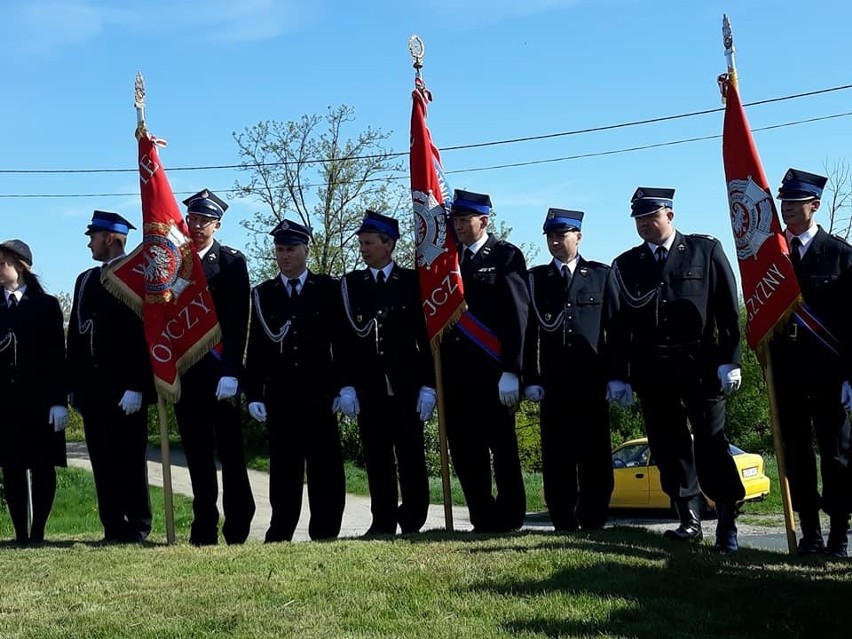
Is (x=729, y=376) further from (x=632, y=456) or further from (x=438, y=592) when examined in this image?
(x=632, y=456)

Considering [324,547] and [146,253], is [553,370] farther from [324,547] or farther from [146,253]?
[146,253]

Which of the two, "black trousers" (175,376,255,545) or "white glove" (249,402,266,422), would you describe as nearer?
"white glove" (249,402,266,422)

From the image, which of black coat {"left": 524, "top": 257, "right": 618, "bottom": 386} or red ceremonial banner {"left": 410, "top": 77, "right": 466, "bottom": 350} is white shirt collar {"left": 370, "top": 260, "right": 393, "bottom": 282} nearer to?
red ceremonial banner {"left": 410, "top": 77, "right": 466, "bottom": 350}

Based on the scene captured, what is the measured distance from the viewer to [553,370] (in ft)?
23.8

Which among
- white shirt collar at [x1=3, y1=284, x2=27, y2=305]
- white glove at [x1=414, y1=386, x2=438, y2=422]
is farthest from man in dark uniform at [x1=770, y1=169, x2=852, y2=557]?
white shirt collar at [x1=3, y1=284, x2=27, y2=305]

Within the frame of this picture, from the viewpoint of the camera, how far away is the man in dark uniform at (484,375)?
739 cm

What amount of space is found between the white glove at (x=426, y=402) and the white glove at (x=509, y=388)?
515 millimetres

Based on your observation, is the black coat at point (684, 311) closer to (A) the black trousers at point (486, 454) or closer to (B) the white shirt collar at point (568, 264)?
(B) the white shirt collar at point (568, 264)

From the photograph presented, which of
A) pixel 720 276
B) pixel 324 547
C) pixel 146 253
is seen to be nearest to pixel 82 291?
pixel 146 253

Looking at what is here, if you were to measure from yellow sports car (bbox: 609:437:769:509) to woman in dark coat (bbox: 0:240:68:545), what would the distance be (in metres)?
12.7

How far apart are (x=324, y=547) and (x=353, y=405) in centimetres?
108

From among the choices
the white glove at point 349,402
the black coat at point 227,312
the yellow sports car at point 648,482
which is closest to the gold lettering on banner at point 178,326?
the black coat at point 227,312

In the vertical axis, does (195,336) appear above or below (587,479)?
above

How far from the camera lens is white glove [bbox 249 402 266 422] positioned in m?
7.42
